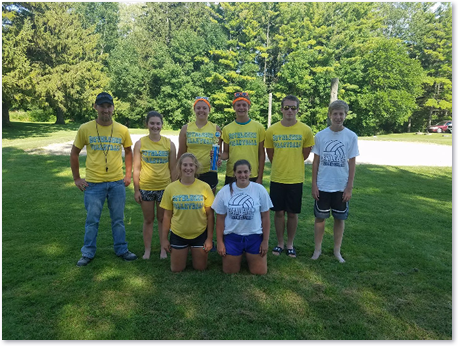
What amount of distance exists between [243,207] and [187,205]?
2.02 feet

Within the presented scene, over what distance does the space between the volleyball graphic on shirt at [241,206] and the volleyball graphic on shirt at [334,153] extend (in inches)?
42.1

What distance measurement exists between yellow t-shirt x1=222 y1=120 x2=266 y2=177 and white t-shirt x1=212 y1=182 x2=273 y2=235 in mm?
471

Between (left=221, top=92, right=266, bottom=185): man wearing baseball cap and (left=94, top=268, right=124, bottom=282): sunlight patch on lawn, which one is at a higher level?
(left=221, top=92, right=266, bottom=185): man wearing baseball cap

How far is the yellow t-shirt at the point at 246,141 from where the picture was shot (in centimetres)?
389

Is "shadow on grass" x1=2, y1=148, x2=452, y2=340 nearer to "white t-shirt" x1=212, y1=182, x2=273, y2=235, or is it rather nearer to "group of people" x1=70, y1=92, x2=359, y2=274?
"group of people" x1=70, y1=92, x2=359, y2=274

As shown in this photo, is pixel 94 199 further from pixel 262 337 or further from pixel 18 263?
pixel 262 337

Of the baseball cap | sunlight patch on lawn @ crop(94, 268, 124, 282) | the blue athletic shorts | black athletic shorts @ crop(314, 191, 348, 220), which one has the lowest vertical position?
sunlight patch on lawn @ crop(94, 268, 124, 282)

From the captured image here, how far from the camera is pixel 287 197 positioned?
401cm

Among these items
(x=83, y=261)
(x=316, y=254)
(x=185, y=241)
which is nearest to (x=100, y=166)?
(x=83, y=261)

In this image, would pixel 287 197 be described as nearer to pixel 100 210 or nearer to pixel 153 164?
pixel 153 164

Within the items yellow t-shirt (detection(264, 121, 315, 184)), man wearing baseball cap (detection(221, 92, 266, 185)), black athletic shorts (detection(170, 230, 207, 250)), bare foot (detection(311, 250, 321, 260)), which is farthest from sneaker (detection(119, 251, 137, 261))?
bare foot (detection(311, 250, 321, 260))

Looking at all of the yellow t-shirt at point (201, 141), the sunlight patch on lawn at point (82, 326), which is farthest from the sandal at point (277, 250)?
the sunlight patch on lawn at point (82, 326)

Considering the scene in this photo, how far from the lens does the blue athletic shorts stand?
3.52 m

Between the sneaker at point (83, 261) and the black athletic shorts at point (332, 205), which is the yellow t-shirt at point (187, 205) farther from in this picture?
the black athletic shorts at point (332, 205)
